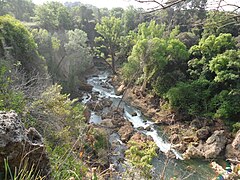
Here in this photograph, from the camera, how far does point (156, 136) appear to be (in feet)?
51.1

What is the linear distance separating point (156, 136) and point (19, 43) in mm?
9836

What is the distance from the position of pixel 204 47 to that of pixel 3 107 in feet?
54.2

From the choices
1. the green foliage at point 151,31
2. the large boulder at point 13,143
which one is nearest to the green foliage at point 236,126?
the green foliage at point 151,31

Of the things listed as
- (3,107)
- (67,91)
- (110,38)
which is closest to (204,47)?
(67,91)

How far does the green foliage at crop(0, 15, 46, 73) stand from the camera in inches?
473

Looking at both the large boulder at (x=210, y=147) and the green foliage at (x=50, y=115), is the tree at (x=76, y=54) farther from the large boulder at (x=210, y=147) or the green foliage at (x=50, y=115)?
the green foliage at (x=50, y=115)

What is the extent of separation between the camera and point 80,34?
2506cm

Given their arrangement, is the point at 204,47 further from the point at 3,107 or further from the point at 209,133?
the point at 3,107

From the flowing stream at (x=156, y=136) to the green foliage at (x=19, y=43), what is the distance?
5.63 meters

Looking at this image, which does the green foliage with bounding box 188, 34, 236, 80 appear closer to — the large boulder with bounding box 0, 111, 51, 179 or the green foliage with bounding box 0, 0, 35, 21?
the large boulder with bounding box 0, 111, 51, 179

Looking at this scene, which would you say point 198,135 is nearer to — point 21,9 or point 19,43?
point 19,43

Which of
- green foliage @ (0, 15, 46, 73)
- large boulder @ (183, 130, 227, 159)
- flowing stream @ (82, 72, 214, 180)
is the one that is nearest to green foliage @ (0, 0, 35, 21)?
flowing stream @ (82, 72, 214, 180)

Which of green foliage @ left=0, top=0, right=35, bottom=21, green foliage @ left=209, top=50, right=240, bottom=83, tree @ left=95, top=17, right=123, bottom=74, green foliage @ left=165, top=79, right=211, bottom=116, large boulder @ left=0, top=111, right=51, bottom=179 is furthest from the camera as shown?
green foliage @ left=0, top=0, right=35, bottom=21

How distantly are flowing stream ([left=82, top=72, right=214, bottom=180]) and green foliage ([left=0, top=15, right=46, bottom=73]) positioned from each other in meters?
5.63
